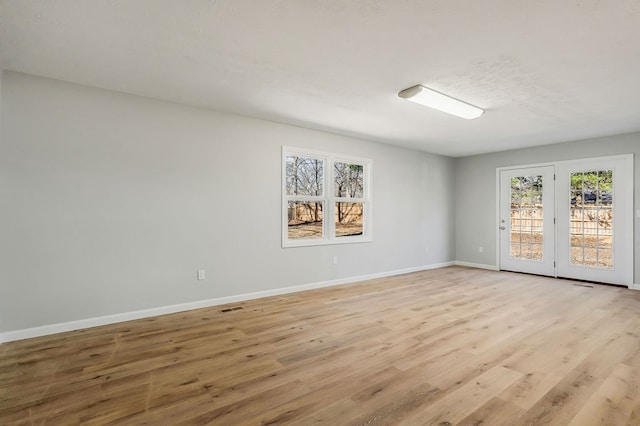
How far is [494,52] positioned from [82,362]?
417 centimetres

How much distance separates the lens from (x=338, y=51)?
8.52ft

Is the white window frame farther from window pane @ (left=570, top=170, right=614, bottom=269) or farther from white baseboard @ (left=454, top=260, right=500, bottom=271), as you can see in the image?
window pane @ (left=570, top=170, right=614, bottom=269)

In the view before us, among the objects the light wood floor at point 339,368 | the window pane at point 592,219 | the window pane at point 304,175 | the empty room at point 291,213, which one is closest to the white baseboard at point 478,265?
the empty room at point 291,213

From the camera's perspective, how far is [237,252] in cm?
423

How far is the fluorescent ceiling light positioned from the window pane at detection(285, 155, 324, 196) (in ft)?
6.57

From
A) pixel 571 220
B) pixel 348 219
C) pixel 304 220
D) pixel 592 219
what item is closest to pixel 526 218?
pixel 571 220

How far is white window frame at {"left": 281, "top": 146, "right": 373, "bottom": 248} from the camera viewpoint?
4.70 m

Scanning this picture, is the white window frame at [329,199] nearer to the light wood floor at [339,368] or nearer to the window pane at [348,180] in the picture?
the window pane at [348,180]

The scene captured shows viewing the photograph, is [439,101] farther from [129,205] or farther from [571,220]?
[571,220]

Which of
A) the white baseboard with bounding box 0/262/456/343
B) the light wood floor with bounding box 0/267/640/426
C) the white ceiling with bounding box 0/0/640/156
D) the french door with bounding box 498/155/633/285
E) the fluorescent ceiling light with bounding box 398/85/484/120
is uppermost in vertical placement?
the white ceiling with bounding box 0/0/640/156

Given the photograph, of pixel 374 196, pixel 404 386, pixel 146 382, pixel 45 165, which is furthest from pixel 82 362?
pixel 374 196

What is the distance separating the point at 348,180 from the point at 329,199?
1.94ft

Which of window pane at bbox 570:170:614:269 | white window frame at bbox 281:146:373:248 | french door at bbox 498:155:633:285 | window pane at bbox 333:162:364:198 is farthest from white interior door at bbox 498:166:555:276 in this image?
window pane at bbox 333:162:364:198

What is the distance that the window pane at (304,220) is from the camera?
192 inches
